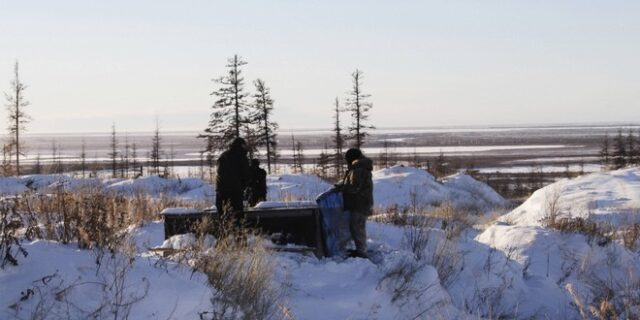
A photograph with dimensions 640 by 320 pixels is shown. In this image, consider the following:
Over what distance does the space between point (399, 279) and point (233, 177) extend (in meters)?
3.01

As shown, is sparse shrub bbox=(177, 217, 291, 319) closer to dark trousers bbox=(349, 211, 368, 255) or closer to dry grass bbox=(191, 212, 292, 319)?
dry grass bbox=(191, 212, 292, 319)

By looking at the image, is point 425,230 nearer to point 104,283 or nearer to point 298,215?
point 298,215

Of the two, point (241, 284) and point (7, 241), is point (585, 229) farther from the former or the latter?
point (7, 241)

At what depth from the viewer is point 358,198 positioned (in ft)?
34.5

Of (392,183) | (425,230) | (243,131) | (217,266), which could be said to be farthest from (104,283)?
(243,131)

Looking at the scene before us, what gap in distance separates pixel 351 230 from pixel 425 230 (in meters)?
2.46

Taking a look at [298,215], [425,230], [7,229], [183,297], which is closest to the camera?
[7,229]

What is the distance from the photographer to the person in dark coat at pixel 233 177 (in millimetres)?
10391

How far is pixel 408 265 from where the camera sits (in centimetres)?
934

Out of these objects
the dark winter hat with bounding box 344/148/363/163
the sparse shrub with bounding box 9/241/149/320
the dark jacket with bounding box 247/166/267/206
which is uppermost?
the dark winter hat with bounding box 344/148/363/163

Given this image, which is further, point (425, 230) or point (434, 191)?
point (434, 191)

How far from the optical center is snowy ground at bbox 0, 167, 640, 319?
18.5 ft

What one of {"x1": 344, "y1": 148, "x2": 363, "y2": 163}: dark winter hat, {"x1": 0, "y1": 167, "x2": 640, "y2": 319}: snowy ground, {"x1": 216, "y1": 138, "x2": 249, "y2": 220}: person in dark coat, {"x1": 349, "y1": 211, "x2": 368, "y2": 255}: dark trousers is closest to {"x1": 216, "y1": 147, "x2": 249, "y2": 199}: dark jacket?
{"x1": 216, "y1": 138, "x2": 249, "y2": 220}: person in dark coat

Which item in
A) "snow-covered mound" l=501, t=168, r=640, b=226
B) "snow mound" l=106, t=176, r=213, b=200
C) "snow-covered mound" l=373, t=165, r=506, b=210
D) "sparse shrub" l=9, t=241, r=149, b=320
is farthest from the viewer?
"snow-covered mound" l=373, t=165, r=506, b=210
